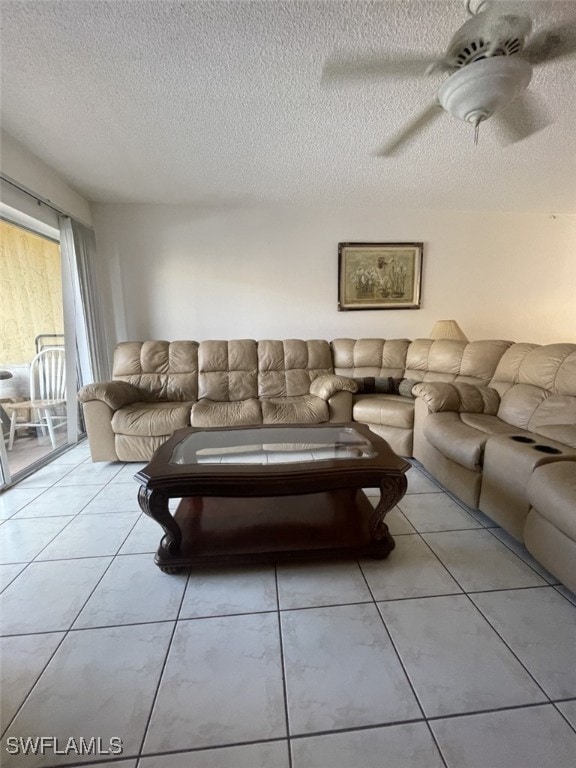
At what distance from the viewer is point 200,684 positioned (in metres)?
0.92

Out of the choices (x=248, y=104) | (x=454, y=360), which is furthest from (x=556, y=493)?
(x=248, y=104)

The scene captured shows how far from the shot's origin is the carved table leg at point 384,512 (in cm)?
132

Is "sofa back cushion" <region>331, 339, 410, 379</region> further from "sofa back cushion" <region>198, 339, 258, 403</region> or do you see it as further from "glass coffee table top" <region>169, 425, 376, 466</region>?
"glass coffee table top" <region>169, 425, 376, 466</region>

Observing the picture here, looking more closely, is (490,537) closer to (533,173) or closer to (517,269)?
(533,173)

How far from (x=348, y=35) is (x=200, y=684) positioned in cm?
253

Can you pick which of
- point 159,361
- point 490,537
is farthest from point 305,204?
point 490,537

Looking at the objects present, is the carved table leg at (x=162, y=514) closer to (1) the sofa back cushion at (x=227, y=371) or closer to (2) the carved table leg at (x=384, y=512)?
(2) the carved table leg at (x=384, y=512)

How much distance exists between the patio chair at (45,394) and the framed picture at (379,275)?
2925 mm

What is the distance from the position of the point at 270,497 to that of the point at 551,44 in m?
2.42

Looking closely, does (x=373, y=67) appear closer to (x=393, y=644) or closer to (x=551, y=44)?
(x=551, y=44)

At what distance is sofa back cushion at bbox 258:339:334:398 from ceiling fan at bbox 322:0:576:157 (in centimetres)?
198

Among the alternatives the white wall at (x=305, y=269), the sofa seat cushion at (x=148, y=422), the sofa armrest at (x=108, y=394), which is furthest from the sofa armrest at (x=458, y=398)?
the sofa armrest at (x=108, y=394)

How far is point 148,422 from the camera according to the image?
239 centimetres

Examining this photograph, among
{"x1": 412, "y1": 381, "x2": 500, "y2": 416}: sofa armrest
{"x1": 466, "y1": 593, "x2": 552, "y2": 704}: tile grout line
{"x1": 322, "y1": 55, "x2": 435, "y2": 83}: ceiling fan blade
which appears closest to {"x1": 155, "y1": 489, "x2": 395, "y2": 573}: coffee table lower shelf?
{"x1": 466, "y1": 593, "x2": 552, "y2": 704}: tile grout line
